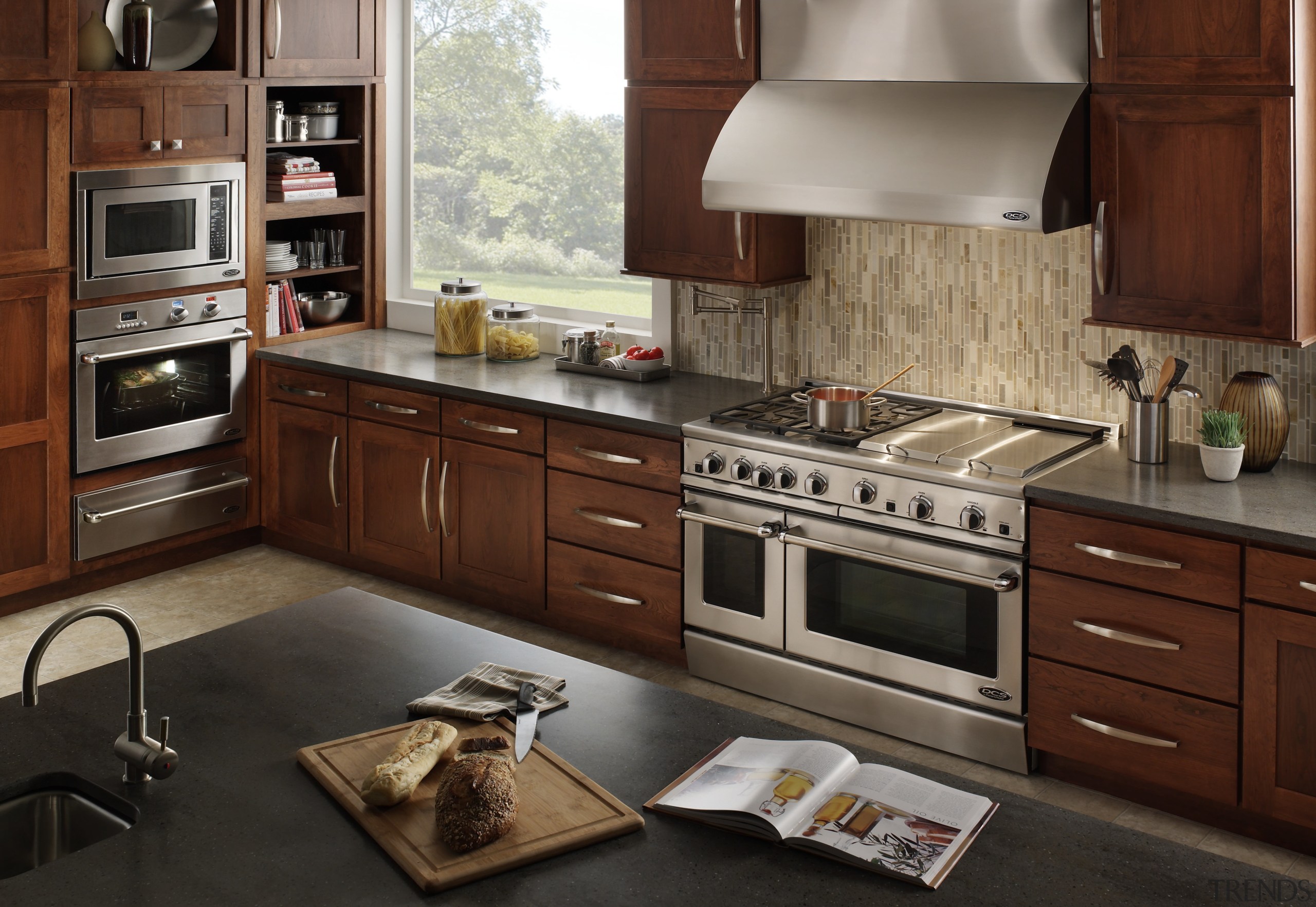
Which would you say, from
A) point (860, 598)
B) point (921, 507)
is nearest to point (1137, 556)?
point (921, 507)

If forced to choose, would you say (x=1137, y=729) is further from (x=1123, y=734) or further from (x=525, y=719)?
(x=525, y=719)

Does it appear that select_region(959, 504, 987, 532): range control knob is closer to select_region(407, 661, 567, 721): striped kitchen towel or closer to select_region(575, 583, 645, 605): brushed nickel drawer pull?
select_region(575, 583, 645, 605): brushed nickel drawer pull

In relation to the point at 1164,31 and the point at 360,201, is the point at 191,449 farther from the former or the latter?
the point at 1164,31

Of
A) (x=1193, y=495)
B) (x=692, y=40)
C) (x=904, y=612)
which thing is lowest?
(x=904, y=612)

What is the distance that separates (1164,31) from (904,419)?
1.29 metres

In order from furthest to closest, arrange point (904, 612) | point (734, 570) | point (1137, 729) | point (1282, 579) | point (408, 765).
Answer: point (734, 570)
point (904, 612)
point (1137, 729)
point (1282, 579)
point (408, 765)

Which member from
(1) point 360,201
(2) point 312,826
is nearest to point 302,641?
(2) point 312,826

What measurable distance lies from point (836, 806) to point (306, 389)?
3.77 m

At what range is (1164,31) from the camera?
3229 millimetres

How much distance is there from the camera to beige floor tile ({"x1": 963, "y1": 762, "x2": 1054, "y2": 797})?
138 inches

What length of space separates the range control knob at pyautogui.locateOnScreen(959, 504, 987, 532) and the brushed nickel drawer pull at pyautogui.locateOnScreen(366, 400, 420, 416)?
2.13 meters

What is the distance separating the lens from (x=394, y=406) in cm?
484

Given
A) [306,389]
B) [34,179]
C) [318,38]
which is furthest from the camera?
[318,38]

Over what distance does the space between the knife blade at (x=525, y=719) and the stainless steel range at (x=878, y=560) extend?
1.69m
